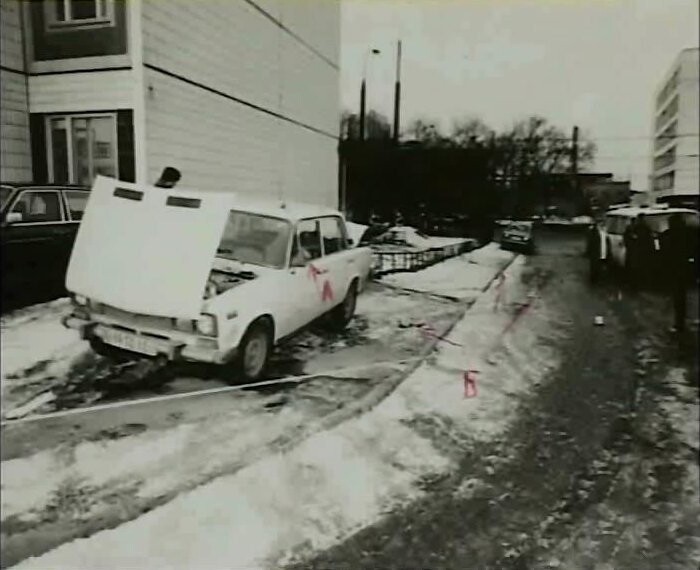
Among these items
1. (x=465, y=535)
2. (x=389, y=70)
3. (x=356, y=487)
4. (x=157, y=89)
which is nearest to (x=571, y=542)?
(x=465, y=535)

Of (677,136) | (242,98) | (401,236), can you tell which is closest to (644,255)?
(677,136)

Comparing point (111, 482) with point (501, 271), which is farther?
point (501, 271)

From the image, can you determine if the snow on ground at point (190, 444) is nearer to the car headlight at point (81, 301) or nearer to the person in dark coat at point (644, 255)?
the car headlight at point (81, 301)

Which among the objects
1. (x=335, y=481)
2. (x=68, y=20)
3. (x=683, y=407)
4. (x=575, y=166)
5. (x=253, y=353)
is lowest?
(x=335, y=481)

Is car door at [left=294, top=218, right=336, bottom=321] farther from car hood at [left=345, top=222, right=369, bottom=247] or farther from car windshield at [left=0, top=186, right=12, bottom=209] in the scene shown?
car windshield at [left=0, top=186, right=12, bottom=209]

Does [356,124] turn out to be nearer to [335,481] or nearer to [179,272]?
[179,272]

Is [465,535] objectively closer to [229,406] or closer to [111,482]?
[229,406]

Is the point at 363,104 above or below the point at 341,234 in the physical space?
above

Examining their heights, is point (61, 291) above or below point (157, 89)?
below
